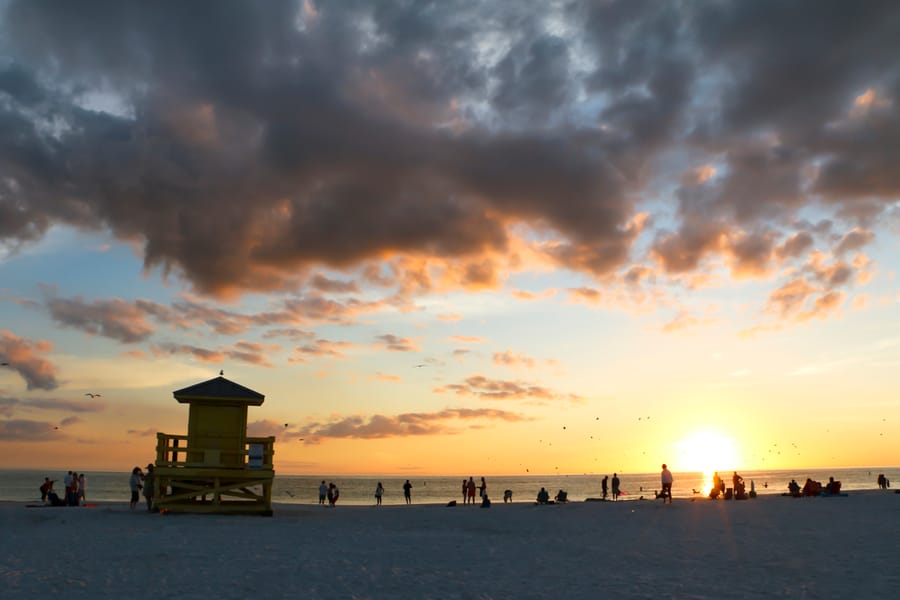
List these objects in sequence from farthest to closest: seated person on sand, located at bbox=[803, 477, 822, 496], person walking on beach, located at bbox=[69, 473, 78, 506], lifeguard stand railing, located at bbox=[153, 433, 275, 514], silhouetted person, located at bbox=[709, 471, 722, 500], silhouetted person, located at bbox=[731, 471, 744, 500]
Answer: seated person on sand, located at bbox=[803, 477, 822, 496], silhouetted person, located at bbox=[709, 471, 722, 500], silhouetted person, located at bbox=[731, 471, 744, 500], person walking on beach, located at bbox=[69, 473, 78, 506], lifeguard stand railing, located at bbox=[153, 433, 275, 514]

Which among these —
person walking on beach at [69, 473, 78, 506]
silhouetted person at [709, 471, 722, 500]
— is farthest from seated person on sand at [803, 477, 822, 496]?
person walking on beach at [69, 473, 78, 506]

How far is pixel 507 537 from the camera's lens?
21.9 meters

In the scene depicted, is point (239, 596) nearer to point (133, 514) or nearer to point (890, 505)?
point (133, 514)

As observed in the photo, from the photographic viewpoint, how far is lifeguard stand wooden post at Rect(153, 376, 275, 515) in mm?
26094

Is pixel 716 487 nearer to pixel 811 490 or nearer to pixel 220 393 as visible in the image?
pixel 811 490

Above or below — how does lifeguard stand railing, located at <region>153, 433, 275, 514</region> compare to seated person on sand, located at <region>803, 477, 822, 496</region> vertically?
above

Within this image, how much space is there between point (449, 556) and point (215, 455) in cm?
1269

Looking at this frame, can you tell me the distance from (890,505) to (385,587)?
2733 cm

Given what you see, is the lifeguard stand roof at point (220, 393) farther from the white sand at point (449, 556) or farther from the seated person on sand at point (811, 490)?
the seated person on sand at point (811, 490)

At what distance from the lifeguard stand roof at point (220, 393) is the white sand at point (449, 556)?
4231 millimetres

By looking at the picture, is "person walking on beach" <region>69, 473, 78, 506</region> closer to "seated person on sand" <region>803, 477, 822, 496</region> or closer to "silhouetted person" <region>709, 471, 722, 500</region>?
"silhouetted person" <region>709, 471, 722, 500</region>

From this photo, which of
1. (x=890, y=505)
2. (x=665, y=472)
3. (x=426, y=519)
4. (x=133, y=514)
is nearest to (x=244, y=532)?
(x=133, y=514)

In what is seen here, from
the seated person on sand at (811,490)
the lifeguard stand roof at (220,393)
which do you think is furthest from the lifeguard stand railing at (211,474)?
the seated person on sand at (811,490)

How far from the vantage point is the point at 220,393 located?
26.5m
